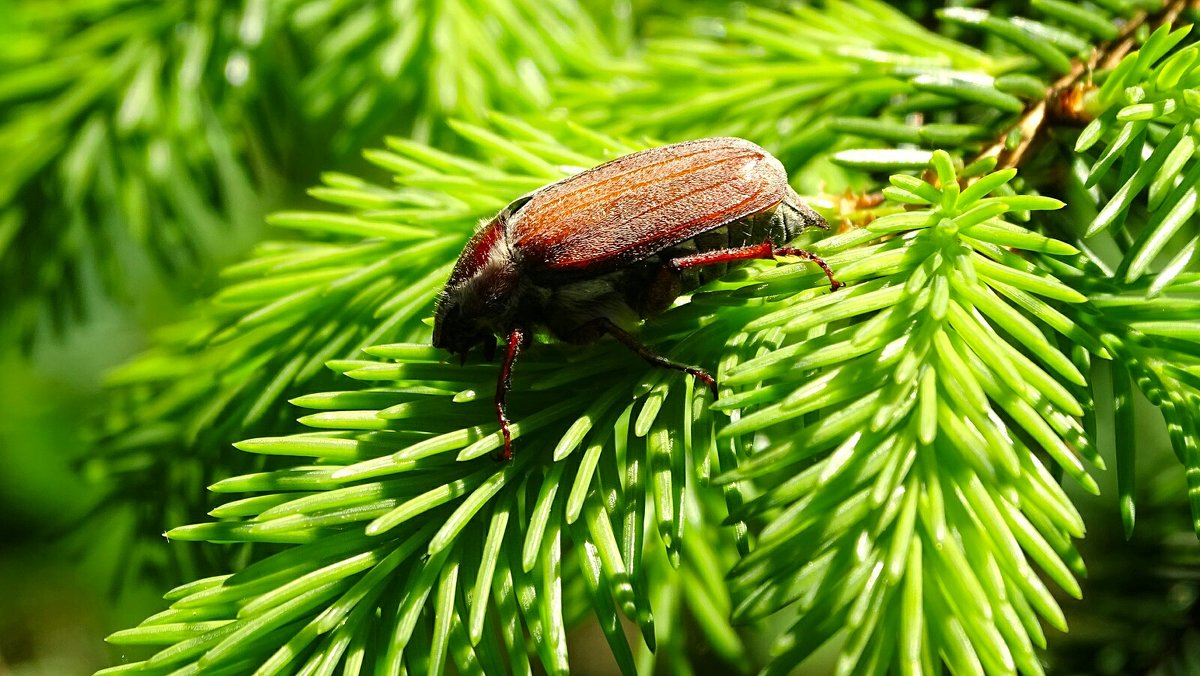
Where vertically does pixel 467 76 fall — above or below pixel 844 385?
above

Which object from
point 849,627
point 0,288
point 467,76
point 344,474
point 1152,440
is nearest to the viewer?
point 849,627

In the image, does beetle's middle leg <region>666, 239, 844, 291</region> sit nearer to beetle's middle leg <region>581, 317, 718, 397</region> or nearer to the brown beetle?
the brown beetle

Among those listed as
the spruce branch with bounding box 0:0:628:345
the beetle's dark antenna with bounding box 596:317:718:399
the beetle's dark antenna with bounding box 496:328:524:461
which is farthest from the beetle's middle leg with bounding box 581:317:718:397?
the spruce branch with bounding box 0:0:628:345

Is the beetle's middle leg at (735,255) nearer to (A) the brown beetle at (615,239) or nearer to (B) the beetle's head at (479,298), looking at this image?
(A) the brown beetle at (615,239)

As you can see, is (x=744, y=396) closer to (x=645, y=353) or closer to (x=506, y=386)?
(x=645, y=353)

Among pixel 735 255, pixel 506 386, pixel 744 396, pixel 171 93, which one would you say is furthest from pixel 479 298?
pixel 171 93

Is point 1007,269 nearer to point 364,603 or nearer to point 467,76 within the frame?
point 364,603

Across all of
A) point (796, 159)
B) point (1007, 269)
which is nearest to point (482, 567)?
point (1007, 269)

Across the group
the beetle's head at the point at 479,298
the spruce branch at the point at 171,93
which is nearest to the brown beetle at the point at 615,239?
the beetle's head at the point at 479,298
